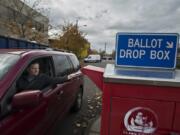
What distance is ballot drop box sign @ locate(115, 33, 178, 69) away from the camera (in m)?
2.07

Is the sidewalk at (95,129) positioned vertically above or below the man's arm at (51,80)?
below

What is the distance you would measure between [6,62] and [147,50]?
73.3 inches

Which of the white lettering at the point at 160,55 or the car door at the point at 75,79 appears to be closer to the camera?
the white lettering at the point at 160,55

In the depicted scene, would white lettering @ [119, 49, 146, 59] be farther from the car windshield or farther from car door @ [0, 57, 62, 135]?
the car windshield

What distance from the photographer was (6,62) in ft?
9.12

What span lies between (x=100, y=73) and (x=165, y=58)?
73 cm

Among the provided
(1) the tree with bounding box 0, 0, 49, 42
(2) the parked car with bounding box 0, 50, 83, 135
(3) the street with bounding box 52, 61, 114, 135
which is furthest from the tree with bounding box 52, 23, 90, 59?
(2) the parked car with bounding box 0, 50, 83, 135

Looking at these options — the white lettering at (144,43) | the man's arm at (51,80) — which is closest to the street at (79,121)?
the man's arm at (51,80)

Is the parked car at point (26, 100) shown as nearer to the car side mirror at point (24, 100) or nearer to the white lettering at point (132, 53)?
the car side mirror at point (24, 100)

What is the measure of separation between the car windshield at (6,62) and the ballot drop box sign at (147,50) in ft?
4.54

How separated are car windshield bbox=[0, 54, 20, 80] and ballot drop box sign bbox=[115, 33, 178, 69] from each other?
1.38m

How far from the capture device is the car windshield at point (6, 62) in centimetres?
257

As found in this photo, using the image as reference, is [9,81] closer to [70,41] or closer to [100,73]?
[100,73]

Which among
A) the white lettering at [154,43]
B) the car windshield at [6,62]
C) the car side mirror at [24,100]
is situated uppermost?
the white lettering at [154,43]
